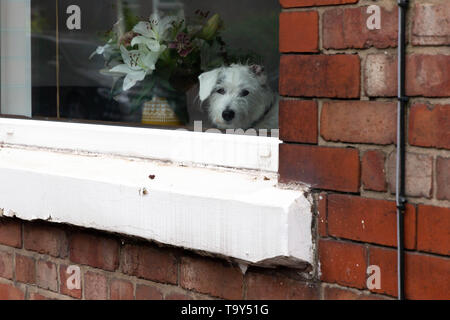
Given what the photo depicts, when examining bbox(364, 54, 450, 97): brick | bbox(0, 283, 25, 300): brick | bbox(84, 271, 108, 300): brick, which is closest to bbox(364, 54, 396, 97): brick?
bbox(364, 54, 450, 97): brick

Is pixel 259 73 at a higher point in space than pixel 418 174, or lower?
higher

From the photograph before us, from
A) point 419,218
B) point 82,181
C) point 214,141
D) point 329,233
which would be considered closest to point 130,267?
point 82,181

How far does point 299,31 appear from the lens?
2.02 m

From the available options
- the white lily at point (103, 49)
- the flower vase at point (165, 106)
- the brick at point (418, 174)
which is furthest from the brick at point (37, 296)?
the brick at point (418, 174)

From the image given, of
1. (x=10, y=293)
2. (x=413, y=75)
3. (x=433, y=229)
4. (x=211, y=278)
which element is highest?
(x=413, y=75)

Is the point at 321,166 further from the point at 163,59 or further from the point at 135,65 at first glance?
the point at 135,65

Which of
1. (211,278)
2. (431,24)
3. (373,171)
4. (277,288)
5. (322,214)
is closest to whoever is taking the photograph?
(431,24)

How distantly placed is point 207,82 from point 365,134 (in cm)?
80

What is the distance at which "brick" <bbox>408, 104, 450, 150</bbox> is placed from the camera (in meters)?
1.76

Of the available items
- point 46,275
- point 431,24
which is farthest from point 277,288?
point 46,275

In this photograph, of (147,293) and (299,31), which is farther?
(147,293)

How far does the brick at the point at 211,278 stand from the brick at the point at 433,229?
0.59 meters

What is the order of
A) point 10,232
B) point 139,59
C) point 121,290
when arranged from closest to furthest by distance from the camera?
1. point 121,290
2. point 139,59
3. point 10,232

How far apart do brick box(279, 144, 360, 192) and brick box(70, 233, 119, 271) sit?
2.45 ft
